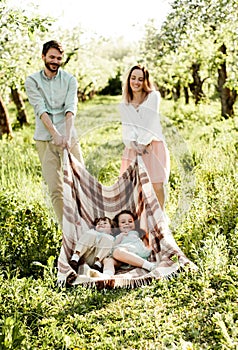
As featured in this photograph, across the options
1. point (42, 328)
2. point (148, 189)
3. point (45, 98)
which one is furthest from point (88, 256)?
point (45, 98)

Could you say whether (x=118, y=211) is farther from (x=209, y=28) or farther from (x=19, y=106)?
(x=19, y=106)

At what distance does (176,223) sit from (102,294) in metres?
1.14

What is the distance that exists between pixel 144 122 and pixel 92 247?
1071 millimetres

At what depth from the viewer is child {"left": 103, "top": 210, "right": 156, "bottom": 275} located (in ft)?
12.6

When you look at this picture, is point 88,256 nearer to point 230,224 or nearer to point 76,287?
point 76,287

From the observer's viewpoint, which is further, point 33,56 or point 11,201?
point 33,56

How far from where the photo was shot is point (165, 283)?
3561 millimetres

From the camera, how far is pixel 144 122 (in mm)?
4273

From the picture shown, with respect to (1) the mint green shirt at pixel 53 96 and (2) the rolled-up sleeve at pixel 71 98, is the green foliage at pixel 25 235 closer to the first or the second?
(1) the mint green shirt at pixel 53 96

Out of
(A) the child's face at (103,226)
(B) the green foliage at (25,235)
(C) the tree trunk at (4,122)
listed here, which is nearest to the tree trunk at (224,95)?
(C) the tree trunk at (4,122)

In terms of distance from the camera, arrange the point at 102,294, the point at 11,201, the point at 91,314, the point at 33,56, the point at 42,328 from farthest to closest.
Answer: the point at 33,56, the point at 11,201, the point at 102,294, the point at 91,314, the point at 42,328

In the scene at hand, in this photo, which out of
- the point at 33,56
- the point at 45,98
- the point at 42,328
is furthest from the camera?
the point at 33,56

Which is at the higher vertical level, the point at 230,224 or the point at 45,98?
the point at 45,98

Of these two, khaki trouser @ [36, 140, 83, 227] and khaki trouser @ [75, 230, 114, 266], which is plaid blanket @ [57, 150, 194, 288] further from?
khaki trouser @ [36, 140, 83, 227]
